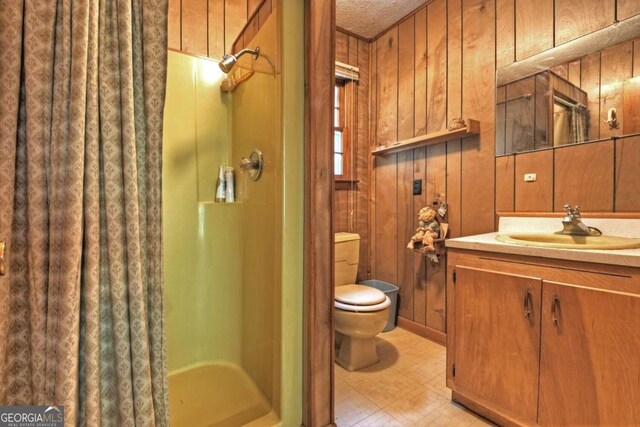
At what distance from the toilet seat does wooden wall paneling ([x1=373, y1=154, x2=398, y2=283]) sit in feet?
2.15

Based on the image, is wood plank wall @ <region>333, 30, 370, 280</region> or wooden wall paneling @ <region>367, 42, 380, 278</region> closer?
wood plank wall @ <region>333, 30, 370, 280</region>

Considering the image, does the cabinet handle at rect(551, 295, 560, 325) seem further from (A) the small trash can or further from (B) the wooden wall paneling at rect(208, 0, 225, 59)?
(B) the wooden wall paneling at rect(208, 0, 225, 59)

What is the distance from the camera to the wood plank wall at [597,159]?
137 centimetres

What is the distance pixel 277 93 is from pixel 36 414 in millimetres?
1164

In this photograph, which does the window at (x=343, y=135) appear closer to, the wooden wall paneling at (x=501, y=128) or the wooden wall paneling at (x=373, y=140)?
the wooden wall paneling at (x=373, y=140)

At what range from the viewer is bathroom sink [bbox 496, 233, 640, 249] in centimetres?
109

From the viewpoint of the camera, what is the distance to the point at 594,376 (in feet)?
3.36

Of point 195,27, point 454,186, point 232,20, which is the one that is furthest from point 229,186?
point 454,186

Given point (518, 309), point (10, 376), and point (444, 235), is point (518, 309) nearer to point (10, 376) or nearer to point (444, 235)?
point (444, 235)

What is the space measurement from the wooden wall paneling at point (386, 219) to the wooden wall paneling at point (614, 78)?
1.29 m

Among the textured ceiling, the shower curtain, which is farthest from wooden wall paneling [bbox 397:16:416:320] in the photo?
the shower curtain

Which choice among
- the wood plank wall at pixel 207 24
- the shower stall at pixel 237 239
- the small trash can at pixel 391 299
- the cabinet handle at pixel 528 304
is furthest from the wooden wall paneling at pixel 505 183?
the wood plank wall at pixel 207 24

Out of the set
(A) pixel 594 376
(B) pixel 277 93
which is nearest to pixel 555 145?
(A) pixel 594 376

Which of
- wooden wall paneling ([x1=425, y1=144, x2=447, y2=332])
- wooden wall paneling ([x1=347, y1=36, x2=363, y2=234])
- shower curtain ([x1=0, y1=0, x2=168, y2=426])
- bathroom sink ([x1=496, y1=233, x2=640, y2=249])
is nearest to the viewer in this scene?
shower curtain ([x1=0, y1=0, x2=168, y2=426])
